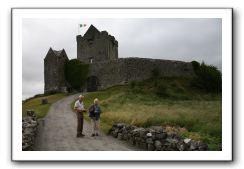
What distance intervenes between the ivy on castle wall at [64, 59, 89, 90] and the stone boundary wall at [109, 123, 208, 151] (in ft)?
35.5

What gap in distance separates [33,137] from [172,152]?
3.00 m

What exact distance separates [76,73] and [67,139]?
486 inches

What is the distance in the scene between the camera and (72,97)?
17359 mm

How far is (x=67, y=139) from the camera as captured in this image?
9.26 m

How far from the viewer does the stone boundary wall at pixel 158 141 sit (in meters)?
8.18

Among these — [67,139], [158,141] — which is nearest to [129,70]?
[67,139]

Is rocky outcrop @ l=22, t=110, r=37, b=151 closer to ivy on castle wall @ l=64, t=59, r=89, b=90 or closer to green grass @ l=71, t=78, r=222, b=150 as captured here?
green grass @ l=71, t=78, r=222, b=150

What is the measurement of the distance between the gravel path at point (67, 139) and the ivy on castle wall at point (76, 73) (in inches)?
335

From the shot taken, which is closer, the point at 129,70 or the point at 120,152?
the point at 120,152

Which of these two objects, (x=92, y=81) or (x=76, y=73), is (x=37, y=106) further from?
(x=92, y=81)

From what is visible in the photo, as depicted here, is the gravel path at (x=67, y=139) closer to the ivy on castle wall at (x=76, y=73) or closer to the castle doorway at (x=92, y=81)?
the ivy on castle wall at (x=76, y=73)

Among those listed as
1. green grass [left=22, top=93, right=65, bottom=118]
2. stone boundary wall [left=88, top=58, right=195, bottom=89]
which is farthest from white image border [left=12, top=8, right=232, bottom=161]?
stone boundary wall [left=88, top=58, right=195, bottom=89]

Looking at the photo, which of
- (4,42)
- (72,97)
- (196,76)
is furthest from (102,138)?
(196,76)

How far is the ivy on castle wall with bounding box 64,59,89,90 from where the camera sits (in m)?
20.7
